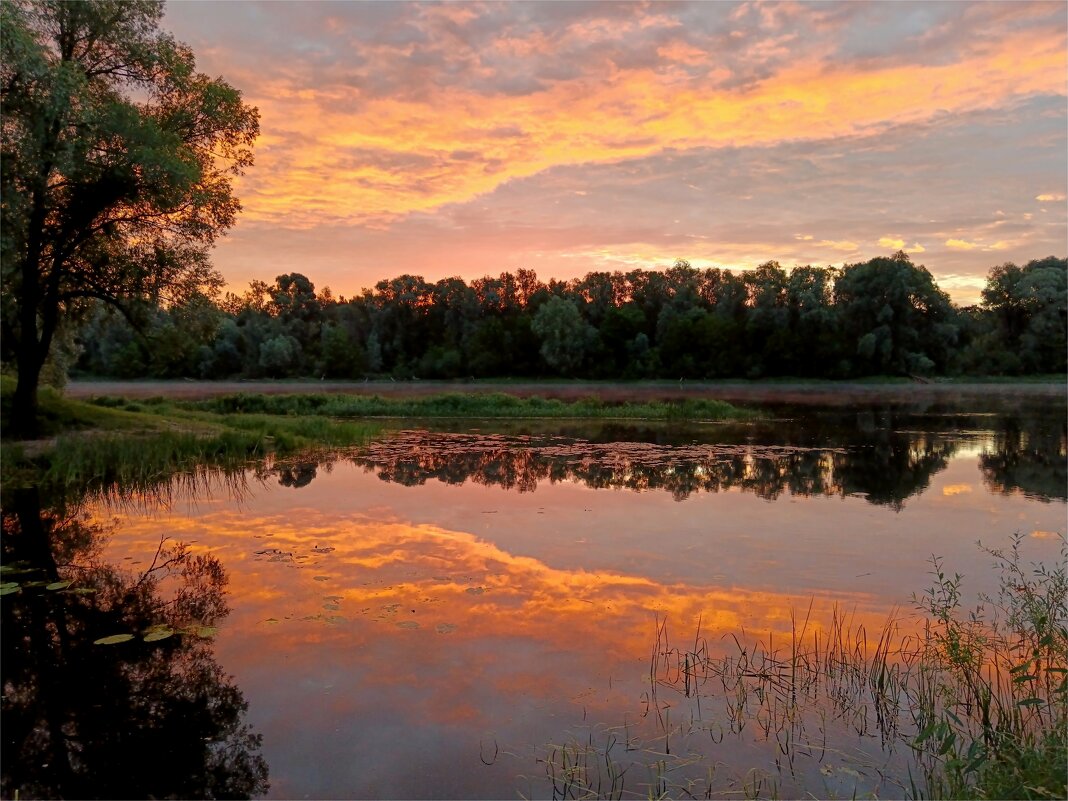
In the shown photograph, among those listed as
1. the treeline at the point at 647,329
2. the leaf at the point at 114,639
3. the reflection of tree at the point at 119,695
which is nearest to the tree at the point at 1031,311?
the treeline at the point at 647,329

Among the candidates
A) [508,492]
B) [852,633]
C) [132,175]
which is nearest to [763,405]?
[508,492]

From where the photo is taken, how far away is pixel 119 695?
661cm

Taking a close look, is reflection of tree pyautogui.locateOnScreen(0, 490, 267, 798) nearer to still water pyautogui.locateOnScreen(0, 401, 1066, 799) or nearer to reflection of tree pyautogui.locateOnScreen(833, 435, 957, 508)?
still water pyautogui.locateOnScreen(0, 401, 1066, 799)

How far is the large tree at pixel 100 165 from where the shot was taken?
18578 millimetres

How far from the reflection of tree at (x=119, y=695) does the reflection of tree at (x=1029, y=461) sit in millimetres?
17454

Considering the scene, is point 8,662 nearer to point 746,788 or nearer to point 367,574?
point 367,574

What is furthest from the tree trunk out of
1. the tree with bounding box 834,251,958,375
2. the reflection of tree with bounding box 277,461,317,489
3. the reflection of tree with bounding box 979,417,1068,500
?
the tree with bounding box 834,251,958,375

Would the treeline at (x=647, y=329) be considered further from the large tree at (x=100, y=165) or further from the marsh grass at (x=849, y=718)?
the marsh grass at (x=849, y=718)

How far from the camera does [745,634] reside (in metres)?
8.23

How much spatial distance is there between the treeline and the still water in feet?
233

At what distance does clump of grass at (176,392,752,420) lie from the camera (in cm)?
4062

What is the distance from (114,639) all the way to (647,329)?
315 ft

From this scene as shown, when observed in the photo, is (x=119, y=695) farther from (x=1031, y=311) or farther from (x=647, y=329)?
(x=1031, y=311)

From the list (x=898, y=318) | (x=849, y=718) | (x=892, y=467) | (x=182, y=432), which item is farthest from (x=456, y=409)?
(x=898, y=318)
